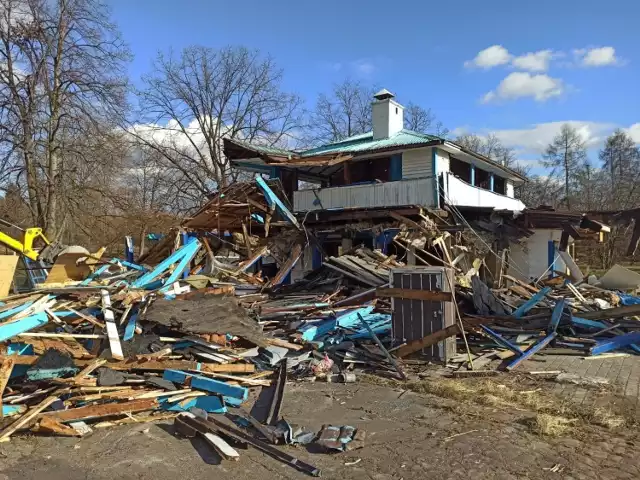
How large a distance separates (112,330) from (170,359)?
3.50 ft

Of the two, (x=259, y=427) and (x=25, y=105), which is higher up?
(x=25, y=105)

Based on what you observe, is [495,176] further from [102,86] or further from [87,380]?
[87,380]

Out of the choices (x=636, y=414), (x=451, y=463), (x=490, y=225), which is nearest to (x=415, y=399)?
(x=451, y=463)

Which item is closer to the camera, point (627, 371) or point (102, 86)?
point (627, 371)

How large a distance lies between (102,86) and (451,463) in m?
25.1

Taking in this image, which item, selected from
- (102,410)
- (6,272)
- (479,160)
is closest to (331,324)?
(102,410)

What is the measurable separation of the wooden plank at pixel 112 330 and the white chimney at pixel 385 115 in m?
17.3

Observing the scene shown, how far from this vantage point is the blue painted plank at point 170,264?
1177 centimetres

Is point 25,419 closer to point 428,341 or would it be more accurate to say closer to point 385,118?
point 428,341

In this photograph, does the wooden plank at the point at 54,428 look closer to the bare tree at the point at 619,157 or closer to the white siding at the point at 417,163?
the white siding at the point at 417,163

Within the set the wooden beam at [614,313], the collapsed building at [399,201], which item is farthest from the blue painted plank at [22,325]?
the collapsed building at [399,201]

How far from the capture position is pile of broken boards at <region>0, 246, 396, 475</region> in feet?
17.1

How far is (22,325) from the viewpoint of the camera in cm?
683

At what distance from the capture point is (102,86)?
24.3 m
